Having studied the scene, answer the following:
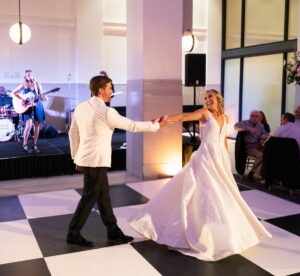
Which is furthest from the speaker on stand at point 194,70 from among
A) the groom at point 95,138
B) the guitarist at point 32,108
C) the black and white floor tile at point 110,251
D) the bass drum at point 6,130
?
the groom at point 95,138

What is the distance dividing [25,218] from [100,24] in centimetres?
663

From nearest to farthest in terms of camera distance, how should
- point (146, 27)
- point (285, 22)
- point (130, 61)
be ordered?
point (146, 27) < point (130, 61) < point (285, 22)

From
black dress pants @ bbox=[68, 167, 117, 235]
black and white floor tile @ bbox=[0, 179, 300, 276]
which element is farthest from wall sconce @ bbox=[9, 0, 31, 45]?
black dress pants @ bbox=[68, 167, 117, 235]

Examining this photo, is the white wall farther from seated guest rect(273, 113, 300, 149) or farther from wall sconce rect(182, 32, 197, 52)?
seated guest rect(273, 113, 300, 149)

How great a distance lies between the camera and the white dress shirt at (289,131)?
17.1 feet

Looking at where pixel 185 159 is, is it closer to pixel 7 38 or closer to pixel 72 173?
pixel 72 173

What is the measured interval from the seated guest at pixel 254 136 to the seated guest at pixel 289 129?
0.63 meters

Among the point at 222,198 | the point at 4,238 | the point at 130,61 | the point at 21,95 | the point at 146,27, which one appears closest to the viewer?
the point at 222,198

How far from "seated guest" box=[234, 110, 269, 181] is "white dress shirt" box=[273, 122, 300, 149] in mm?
636

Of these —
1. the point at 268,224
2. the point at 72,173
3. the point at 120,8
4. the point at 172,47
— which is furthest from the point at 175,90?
the point at 120,8

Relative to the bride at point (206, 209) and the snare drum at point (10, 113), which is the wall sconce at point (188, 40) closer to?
the snare drum at point (10, 113)

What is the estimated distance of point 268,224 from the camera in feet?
13.5

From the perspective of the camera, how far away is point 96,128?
3281 mm

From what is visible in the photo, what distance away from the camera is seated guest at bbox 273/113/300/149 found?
5223 mm
